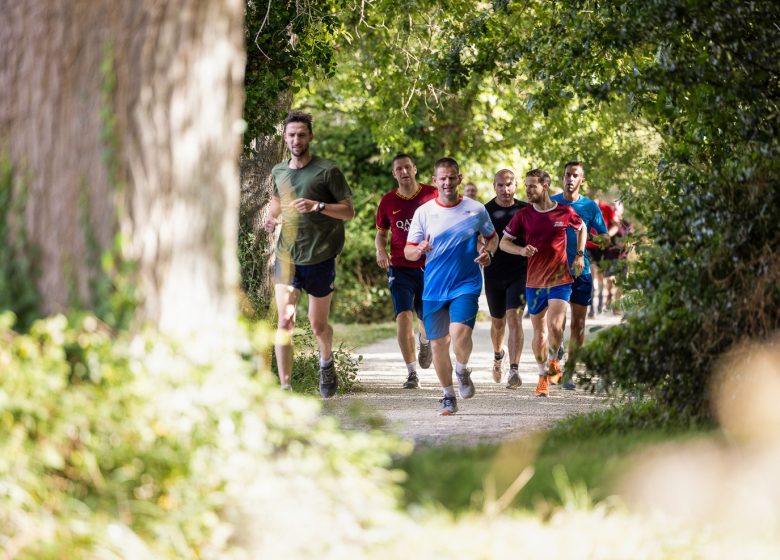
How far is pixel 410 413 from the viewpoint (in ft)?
33.6

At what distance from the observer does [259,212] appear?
13.8 meters

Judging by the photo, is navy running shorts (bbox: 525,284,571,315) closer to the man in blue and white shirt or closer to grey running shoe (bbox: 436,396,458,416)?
the man in blue and white shirt

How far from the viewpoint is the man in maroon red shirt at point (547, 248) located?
11.9 metres

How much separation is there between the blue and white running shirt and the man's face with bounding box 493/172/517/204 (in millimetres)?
2685

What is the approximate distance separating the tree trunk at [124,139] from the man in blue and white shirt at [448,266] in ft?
15.6

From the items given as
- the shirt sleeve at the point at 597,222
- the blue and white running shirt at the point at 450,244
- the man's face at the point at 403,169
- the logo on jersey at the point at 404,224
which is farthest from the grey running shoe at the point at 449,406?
the shirt sleeve at the point at 597,222

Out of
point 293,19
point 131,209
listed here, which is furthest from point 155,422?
point 293,19

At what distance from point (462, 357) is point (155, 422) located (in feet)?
18.8

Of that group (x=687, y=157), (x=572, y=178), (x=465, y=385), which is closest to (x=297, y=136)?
(x=465, y=385)

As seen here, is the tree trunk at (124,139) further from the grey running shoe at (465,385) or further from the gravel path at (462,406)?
the grey running shoe at (465,385)

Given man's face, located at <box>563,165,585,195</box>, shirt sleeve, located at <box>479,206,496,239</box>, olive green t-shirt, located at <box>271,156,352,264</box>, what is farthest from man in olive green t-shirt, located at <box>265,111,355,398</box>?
man's face, located at <box>563,165,585,195</box>

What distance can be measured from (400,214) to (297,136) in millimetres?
2041

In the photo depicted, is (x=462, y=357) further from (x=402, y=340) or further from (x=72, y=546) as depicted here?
(x=72, y=546)

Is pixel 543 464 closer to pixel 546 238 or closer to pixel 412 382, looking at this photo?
pixel 546 238
